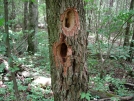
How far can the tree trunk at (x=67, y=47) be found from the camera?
8.63ft

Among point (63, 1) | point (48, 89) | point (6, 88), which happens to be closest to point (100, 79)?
point (48, 89)

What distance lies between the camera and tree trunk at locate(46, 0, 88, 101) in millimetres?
2629

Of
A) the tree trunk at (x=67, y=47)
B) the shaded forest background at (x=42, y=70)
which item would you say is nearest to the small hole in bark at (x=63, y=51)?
the tree trunk at (x=67, y=47)

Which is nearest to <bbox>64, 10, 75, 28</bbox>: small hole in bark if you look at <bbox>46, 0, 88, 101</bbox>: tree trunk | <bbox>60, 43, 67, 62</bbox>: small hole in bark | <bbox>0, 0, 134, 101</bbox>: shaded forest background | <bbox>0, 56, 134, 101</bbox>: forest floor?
<bbox>46, 0, 88, 101</bbox>: tree trunk

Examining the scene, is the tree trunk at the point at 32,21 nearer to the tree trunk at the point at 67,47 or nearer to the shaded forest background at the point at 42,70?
the shaded forest background at the point at 42,70

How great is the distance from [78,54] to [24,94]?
2.67 metres

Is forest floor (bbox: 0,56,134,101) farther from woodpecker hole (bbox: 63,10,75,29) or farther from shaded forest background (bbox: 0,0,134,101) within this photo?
woodpecker hole (bbox: 63,10,75,29)

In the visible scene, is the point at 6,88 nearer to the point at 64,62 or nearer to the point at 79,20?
the point at 64,62

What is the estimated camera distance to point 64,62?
2783mm

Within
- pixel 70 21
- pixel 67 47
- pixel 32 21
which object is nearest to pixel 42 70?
pixel 32 21

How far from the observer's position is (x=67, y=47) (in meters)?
2.73

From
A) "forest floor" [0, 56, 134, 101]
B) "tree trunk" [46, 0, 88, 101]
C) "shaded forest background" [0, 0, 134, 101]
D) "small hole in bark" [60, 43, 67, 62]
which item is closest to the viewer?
"tree trunk" [46, 0, 88, 101]

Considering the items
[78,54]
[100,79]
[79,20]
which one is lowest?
[100,79]

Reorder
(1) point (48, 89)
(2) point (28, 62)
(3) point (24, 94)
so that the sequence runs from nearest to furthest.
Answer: (3) point (24, 94) < (1) point (48, 89) < (2) point (28, 62)
